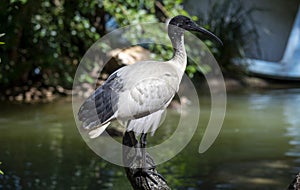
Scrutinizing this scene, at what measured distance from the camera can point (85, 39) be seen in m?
10.0

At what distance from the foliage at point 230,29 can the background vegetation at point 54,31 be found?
246cm

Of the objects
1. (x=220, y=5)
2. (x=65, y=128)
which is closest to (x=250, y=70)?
(x=220, y=5)

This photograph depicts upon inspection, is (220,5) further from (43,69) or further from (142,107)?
(142,107)

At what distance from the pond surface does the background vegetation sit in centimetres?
75

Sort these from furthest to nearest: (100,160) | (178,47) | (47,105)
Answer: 1. (47,105)
2. (100,160)
3. (178,47)

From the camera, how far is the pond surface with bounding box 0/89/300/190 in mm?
6164

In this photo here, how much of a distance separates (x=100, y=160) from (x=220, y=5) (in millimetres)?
7668

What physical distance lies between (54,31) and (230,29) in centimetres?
491

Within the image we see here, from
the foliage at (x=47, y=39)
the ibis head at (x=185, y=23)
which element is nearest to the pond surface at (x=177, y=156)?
the foliage at (x=47, y=39)

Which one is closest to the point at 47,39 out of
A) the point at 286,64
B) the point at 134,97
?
the point at 134,97

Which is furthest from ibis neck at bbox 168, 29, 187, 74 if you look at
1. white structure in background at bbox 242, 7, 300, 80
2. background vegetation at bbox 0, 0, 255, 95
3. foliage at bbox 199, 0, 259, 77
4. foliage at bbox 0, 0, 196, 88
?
white structure in background at bbox 242, 7, 300, 80

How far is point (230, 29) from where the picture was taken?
13547 millimetres

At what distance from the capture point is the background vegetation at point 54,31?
28.1 feet

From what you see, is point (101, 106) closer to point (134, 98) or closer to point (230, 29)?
point (134, 98)
